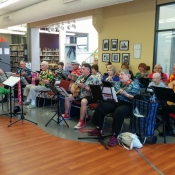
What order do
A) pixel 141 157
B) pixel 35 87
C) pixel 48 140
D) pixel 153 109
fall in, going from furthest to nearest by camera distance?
pixel 35 87, pixel 48 140, pixel 153 109, pixel 141 157

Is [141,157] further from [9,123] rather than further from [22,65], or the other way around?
[22,65]

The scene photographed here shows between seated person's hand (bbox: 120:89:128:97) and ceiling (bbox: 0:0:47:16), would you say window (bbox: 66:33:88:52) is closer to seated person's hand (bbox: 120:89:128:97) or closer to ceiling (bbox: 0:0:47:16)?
ceiling (bbox: 0:0:47:16)

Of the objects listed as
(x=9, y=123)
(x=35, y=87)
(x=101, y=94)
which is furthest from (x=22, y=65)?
(x=101, y=94)

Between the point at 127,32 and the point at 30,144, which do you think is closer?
the point at 30,144

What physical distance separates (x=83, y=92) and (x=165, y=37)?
2.75m

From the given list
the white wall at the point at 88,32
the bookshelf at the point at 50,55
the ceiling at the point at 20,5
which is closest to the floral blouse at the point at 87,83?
the ceiling at the point at 20,5

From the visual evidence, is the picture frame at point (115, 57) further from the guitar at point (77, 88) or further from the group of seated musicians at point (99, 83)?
the guitar at point (77, 88)

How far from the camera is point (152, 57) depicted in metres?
5.95

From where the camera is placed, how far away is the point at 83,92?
4574 mm

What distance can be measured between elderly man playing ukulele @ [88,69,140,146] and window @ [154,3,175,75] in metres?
2.39

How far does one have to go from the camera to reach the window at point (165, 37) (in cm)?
561

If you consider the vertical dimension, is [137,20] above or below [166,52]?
above

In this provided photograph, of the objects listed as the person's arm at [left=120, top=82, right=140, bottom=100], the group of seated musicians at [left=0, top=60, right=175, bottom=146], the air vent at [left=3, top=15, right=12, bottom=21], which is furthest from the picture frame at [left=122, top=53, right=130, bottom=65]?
the air vent at [left=3, top=15, right=12, bottom=21]

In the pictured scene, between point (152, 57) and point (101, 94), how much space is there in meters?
2.92
